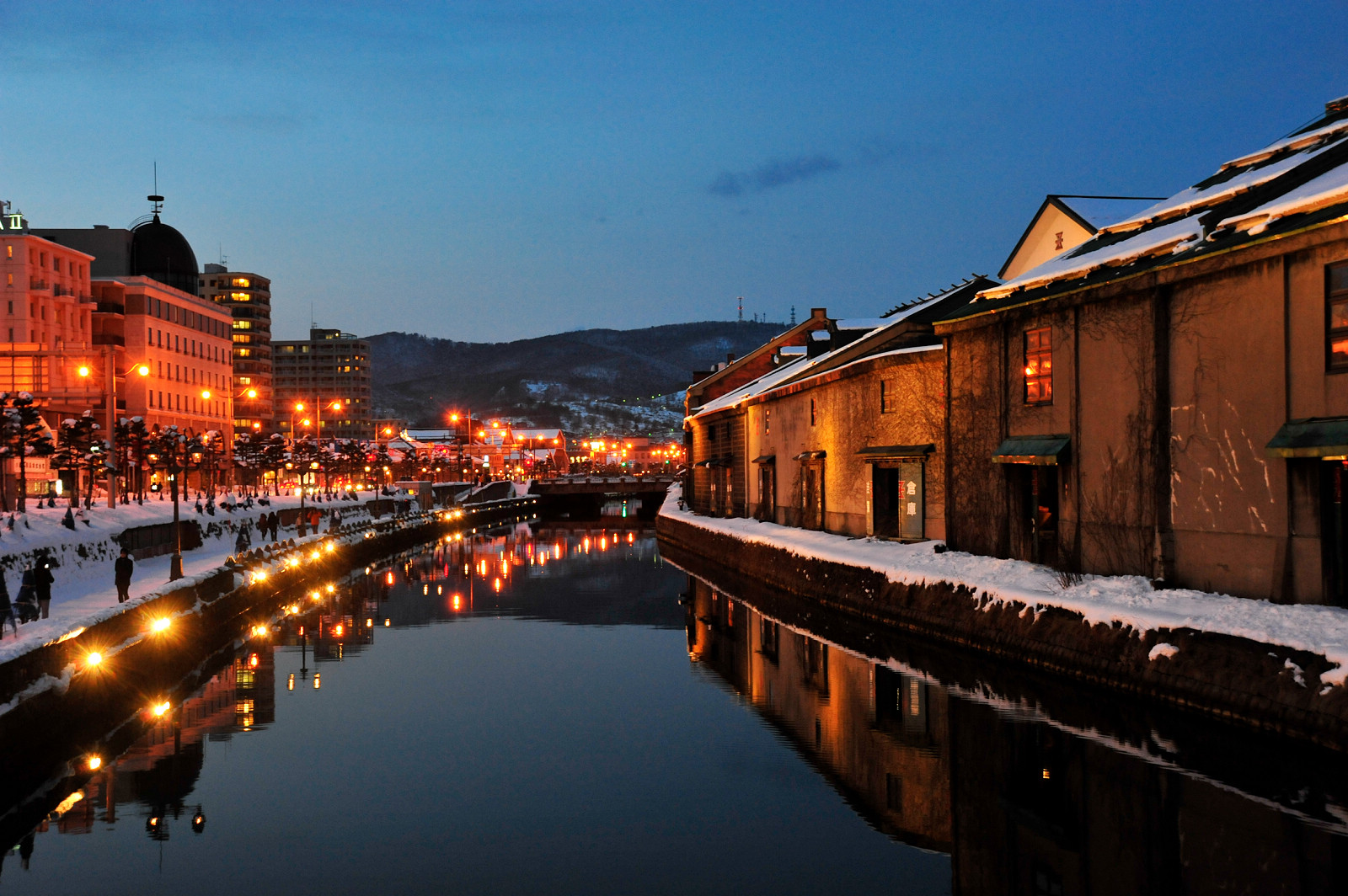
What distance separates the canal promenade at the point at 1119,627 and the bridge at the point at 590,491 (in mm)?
89442

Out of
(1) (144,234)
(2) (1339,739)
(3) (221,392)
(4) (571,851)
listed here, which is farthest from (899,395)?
(1) (144,234)

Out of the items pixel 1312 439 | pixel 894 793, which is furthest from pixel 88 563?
pixel 1312 439

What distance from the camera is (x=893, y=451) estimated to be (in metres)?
38.5

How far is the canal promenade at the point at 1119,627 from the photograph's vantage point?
55.8 feet

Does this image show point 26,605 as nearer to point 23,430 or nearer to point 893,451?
point 893,451

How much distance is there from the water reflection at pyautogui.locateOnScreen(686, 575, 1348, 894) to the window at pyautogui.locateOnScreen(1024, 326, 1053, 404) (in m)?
7.55

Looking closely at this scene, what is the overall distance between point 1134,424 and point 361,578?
40.2 meters

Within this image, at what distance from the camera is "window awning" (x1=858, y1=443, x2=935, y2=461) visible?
122 feet

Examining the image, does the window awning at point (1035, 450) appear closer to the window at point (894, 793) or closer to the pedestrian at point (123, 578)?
the window at point (894, 793)

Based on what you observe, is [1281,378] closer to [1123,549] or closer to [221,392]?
[1123,549]

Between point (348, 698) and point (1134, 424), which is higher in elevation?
point (1134, 424)

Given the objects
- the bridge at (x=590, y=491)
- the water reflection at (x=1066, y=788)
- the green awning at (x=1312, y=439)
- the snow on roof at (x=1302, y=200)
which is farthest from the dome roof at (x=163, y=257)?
the green awning at (x=1312, y=439)

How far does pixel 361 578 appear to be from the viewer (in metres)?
56.5

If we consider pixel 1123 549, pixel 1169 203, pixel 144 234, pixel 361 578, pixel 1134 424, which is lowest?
pixel 361 578
